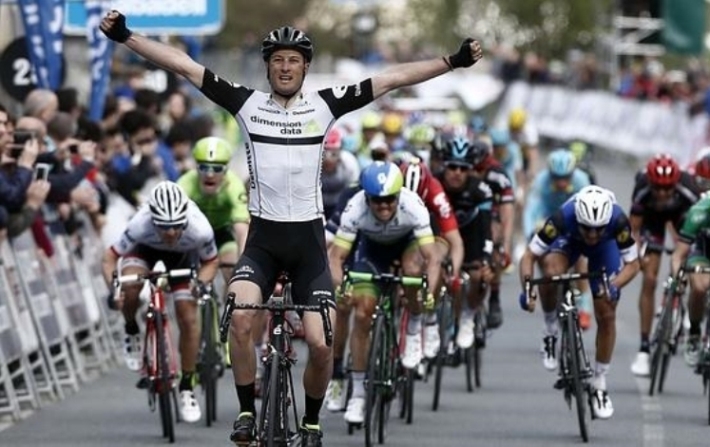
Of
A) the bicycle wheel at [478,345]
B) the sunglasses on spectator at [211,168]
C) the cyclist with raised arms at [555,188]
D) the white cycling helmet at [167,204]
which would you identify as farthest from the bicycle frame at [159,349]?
the cyclist with raised arms at [555,188]

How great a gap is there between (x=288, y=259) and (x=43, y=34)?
8555 millimetres

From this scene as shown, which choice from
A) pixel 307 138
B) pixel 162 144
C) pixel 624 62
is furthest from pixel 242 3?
pixel 307 138

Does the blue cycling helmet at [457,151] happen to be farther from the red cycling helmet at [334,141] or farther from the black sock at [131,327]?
the black sock at [131,327]

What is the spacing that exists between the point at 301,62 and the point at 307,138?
0.40 meters

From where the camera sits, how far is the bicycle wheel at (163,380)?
14.9 meters

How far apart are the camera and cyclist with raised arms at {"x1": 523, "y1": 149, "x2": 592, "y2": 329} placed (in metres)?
6.10

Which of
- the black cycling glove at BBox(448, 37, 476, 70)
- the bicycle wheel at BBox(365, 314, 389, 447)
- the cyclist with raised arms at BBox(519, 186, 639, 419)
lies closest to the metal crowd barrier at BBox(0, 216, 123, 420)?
the bicycle wheel at BBox(365, 314, 389, 447)

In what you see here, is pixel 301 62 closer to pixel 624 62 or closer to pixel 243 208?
pixel 243 208

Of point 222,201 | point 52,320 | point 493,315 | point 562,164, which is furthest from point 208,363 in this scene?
point 562,164

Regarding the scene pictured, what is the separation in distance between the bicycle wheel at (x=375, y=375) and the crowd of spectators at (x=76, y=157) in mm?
2732

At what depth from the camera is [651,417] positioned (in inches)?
640

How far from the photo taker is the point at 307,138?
12523 mm

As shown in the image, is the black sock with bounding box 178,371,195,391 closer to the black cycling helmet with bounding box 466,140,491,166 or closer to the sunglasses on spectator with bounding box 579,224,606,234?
the sunglasses on spectator with bounding box 579,224,606,234

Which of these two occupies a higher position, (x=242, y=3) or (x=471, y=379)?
(x=242, y=3)
